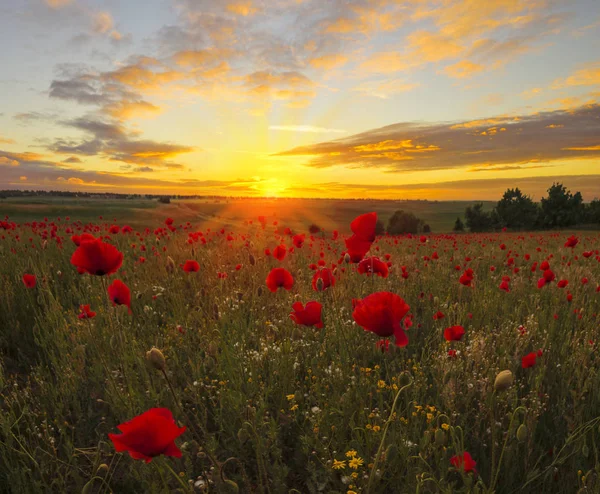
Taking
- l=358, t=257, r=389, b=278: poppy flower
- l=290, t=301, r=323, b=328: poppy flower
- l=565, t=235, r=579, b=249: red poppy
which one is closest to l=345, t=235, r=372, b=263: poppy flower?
l=358, t=257, r=389, b=278: poppy flower

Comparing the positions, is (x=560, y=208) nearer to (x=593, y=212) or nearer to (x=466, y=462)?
(x=593, y=212)

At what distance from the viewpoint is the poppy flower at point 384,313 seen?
179 centimetres

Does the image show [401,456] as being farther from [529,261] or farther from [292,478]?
[529,261]

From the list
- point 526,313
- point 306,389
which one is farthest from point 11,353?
point 526,313

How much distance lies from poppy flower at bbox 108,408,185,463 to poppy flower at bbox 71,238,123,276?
1.46 metres

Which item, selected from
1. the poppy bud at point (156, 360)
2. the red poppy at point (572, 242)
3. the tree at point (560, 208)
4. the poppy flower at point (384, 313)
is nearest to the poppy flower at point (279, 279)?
the poppy flower at point (384, 313)

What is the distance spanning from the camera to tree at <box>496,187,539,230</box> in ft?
193

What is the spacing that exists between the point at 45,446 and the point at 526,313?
475 cm

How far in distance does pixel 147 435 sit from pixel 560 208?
67734mm

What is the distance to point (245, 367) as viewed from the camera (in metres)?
2.93

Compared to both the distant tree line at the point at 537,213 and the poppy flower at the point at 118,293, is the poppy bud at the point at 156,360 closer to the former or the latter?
the poppy flower at the point at 118,293

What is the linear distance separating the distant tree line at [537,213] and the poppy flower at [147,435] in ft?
193

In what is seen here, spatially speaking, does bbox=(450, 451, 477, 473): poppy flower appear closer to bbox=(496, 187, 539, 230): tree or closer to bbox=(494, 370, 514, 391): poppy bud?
bbox=(494, 370, 514, 391): poppy bud

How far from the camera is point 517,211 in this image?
60500 millimetres
